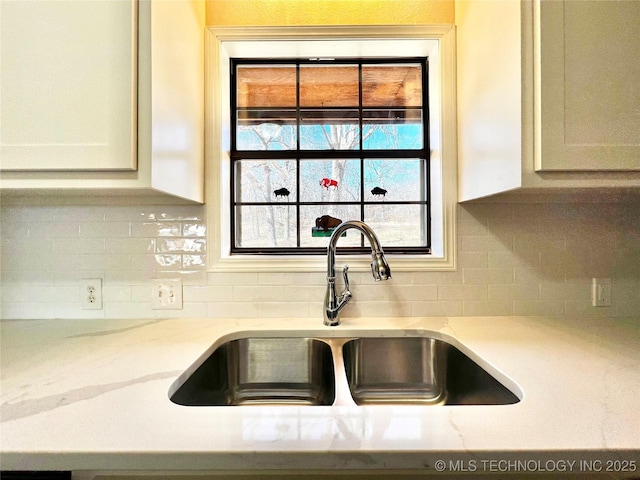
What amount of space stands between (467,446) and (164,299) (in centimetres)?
112

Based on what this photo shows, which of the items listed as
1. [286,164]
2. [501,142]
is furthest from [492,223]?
[286,164]

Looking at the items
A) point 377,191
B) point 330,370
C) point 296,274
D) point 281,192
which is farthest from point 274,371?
point 377,191

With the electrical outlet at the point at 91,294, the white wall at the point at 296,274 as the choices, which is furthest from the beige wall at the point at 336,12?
the electrical outlet at the point at 91,294

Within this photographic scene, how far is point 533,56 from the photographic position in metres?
0.88

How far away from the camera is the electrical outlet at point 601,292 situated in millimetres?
1266

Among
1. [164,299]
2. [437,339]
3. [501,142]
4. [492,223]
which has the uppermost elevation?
[501,142]

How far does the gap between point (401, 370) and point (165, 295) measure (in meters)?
0.92

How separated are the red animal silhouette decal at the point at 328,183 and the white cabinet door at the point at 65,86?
80 cm

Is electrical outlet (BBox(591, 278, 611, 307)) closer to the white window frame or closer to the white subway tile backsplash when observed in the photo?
the white subway tile backsplash

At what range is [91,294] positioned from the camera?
1253mm

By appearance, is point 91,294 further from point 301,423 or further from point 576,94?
point 576,94

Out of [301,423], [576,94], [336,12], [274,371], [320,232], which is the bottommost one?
[274,371]

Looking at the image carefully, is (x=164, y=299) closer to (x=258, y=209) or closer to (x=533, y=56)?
(x=258, y=209)

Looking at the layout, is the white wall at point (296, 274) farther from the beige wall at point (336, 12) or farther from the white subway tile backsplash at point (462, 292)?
the beige wall at point (336, 12)
